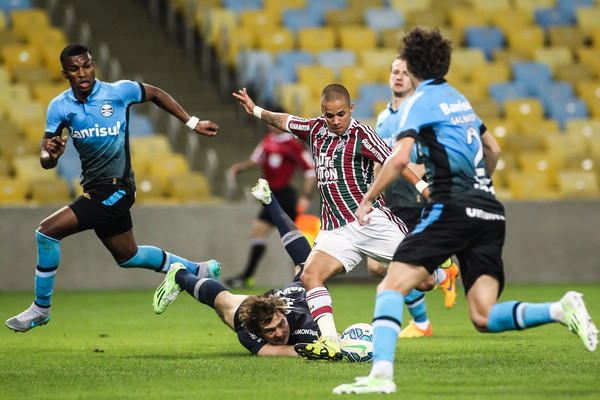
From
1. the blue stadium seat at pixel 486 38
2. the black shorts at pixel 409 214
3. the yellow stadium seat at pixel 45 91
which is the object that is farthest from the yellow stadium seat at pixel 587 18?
the black shorts at pixel 409 214

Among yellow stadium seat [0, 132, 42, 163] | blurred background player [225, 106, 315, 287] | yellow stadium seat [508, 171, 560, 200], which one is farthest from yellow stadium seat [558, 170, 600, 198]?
yellow stadium seat [0, 132, 42, 163]

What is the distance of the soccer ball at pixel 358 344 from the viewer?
6.97 meters

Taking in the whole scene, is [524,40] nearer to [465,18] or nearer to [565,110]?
[465,18]

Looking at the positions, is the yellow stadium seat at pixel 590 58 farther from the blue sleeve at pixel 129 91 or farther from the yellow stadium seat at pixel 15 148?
the blue sleeve at pixel 129 91

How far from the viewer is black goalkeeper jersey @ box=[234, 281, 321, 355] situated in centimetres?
721

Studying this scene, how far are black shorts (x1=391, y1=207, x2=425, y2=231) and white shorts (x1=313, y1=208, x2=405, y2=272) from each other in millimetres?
1319

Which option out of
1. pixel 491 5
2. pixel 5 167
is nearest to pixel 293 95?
pixel 5 167

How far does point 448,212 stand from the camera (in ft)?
18.5

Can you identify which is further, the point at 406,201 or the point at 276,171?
the point at 276,171

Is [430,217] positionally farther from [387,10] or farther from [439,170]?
[387,10]

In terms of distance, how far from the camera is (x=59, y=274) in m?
14.3

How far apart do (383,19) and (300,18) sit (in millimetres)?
1724

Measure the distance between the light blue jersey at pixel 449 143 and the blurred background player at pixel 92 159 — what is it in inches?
113

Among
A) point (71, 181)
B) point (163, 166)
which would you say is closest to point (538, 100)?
point (163, 166)
